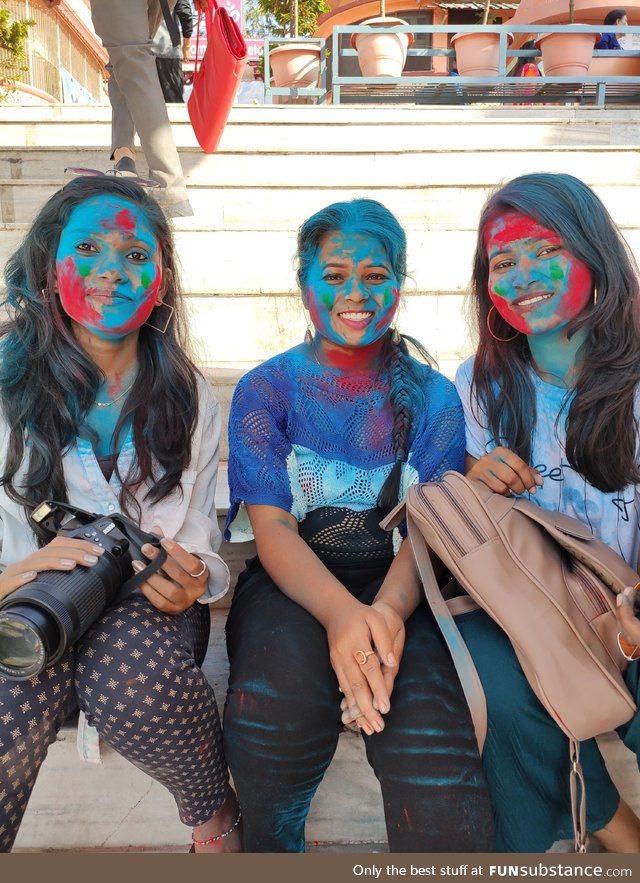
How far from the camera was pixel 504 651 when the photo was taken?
4.49ft

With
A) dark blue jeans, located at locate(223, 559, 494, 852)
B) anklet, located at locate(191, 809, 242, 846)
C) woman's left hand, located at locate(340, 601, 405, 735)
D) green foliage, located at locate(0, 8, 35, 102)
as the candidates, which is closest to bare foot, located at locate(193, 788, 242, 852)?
anklet, located at locate(191, 809, 242, 846)

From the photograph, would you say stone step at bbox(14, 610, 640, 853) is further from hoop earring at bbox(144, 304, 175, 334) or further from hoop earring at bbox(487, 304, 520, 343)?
hoop earring at bbox(487, 304, 520, 343)

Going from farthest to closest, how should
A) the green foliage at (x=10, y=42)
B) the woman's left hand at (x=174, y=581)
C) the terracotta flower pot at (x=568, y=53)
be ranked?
1. the green foliage at (x=10, y=42)
2. the terracotta flower pot at (x=568, y=53)
3. the woman's left hand at (x=174, y=581)

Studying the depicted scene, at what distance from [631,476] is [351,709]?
2.48 feet

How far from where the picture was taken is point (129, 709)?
1312 mm

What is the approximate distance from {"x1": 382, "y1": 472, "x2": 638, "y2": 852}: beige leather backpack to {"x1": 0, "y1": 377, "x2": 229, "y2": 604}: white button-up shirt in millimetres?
414

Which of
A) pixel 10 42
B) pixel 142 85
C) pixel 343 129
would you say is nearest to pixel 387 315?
pixel 142 85

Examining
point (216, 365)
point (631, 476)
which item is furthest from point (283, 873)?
point (216, 365)

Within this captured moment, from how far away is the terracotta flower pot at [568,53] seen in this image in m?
5.89

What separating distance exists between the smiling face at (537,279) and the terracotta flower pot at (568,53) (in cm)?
514

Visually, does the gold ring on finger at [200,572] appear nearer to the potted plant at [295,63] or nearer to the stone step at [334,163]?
the stone step at [334,163]

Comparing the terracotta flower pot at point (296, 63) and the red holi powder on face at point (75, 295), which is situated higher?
the terracotta flower pot at point (296, 63)

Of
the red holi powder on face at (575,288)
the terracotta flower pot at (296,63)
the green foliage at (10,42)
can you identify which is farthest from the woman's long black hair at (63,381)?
the green foliage at (10,42)

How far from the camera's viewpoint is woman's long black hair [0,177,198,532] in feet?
5.22
